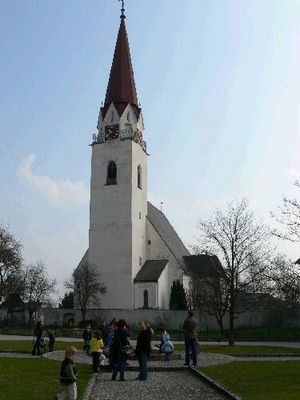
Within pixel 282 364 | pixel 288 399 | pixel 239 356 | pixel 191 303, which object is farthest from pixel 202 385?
pixel 191 303

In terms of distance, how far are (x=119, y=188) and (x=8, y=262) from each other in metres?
13.7

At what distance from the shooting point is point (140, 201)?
58500 mm

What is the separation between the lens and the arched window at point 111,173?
5809 centimetres

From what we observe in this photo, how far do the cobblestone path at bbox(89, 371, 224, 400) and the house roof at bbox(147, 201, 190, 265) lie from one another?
42592mm

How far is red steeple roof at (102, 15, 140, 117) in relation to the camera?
58406 millimetres

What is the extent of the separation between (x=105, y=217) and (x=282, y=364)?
130ft

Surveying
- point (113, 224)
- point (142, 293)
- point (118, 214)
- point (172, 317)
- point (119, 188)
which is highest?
point (119, 188)

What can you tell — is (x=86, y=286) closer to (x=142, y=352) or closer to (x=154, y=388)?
(x=142, y=352)

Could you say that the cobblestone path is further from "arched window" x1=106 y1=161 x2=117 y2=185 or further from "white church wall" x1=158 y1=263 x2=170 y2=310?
"arched window" x1=106 y1=161 x2=117 y2=185

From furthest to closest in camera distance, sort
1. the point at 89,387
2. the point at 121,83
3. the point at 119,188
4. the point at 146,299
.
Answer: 1. the point at 121,83
2. the point at 119,188
3. the point at 146,299
4. the point at 89,387

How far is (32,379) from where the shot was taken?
14.6 metres

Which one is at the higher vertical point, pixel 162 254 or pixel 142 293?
pixel 162 254

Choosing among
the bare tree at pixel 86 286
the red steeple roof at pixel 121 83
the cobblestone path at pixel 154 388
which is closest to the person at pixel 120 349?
the cobblestone path at pixel 154 388

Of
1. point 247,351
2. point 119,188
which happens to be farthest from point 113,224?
point 247,351
